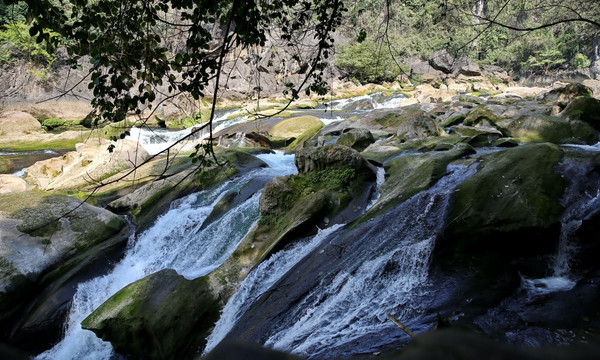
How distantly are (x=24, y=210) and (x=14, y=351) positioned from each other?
826cm

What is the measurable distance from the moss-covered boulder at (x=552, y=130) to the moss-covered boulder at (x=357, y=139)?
12.6 ft

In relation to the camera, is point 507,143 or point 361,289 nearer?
point 361,289

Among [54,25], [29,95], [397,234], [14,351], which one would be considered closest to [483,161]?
[397,234]

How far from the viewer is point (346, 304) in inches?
161

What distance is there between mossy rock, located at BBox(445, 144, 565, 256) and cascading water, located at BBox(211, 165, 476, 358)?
0.27 metres

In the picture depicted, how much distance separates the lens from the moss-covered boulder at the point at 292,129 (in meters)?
15.6

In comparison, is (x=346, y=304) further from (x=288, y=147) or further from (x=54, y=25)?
(x=288, y=147)

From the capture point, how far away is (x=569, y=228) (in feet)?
13.0

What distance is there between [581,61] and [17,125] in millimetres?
58456

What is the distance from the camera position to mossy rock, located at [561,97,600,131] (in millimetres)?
8891

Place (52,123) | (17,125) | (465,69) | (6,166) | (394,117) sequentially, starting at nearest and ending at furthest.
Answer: (6,166)
(394,117)
(17,125)
(52,123)
(465,69)

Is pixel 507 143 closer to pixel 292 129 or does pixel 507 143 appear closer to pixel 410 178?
pixel 410 178

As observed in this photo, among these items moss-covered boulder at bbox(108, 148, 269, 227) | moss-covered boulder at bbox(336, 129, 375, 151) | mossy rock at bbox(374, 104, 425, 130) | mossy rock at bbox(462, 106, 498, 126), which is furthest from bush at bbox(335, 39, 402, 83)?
moss-covered boulder at bbox(108, 148, 269, 227)

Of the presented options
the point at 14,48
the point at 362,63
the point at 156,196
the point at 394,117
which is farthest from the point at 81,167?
the point at 362,63
